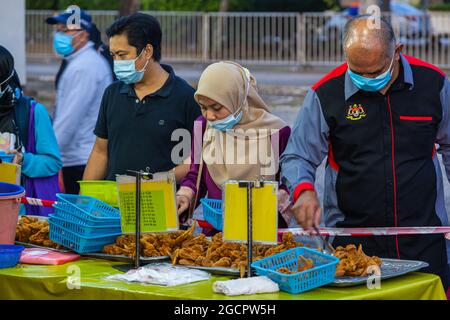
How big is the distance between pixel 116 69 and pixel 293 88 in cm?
1499

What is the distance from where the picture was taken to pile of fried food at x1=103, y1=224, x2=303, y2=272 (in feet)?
14.5

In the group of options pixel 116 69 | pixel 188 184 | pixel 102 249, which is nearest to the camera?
pixel 102 249

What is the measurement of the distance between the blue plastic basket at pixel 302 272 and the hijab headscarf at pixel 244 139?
1.01 m

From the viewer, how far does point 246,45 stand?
26359 millimetres

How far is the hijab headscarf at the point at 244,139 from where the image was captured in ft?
16.9

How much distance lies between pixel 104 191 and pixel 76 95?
2374mm

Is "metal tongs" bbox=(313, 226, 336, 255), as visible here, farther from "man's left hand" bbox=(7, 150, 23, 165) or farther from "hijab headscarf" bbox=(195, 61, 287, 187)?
"man's left hand" bbox=(7, 150, 23, 165)

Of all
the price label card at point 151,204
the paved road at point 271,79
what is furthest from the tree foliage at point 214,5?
the price label card at point 151,204

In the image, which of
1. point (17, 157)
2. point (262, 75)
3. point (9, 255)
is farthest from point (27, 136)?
point (262, 75)

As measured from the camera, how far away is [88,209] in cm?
488

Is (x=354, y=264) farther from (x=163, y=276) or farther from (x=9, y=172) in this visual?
(x=9, y=172)

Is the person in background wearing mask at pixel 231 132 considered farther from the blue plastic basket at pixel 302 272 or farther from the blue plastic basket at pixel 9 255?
the blue plastic basket at pixel 9 255
